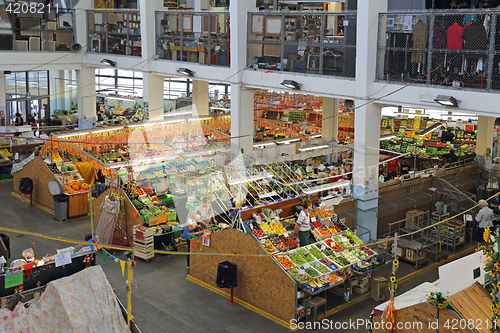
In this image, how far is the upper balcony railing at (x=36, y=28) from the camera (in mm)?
21219

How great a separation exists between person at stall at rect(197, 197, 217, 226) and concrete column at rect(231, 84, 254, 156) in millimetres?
3404

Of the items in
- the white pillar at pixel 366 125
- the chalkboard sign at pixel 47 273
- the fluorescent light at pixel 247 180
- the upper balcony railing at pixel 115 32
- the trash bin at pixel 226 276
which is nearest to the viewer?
the chalkboard sign at pixel 47 273

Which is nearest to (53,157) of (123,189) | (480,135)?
(123,189)

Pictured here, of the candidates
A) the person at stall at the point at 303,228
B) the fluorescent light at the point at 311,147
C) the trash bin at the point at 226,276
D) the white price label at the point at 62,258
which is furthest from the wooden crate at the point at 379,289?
the white price label at the point at 62,258

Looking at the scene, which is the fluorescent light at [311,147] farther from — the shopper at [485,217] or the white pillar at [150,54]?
the white pillar at [150,54]

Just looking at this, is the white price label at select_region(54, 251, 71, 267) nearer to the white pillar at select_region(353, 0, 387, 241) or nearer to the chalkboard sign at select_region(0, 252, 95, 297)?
the chalkboard sign at select_region(0, 252, 95, 297)

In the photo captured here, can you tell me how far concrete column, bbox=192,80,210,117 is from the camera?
22.2m

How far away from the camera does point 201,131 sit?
65.4 feet

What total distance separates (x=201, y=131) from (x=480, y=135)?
29.8 ft

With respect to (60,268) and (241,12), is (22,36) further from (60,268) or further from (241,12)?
(60,268)

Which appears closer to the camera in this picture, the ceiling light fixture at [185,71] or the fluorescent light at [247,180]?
the fluorescent light at [247,180]

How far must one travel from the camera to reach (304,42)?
14.8 meters

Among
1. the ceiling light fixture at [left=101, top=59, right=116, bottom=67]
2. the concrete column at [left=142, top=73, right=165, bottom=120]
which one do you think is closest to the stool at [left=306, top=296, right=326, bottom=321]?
the concrete column at [left=142, top=73, right=165, bottom=120]

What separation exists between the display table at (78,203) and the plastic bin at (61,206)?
120 mm
